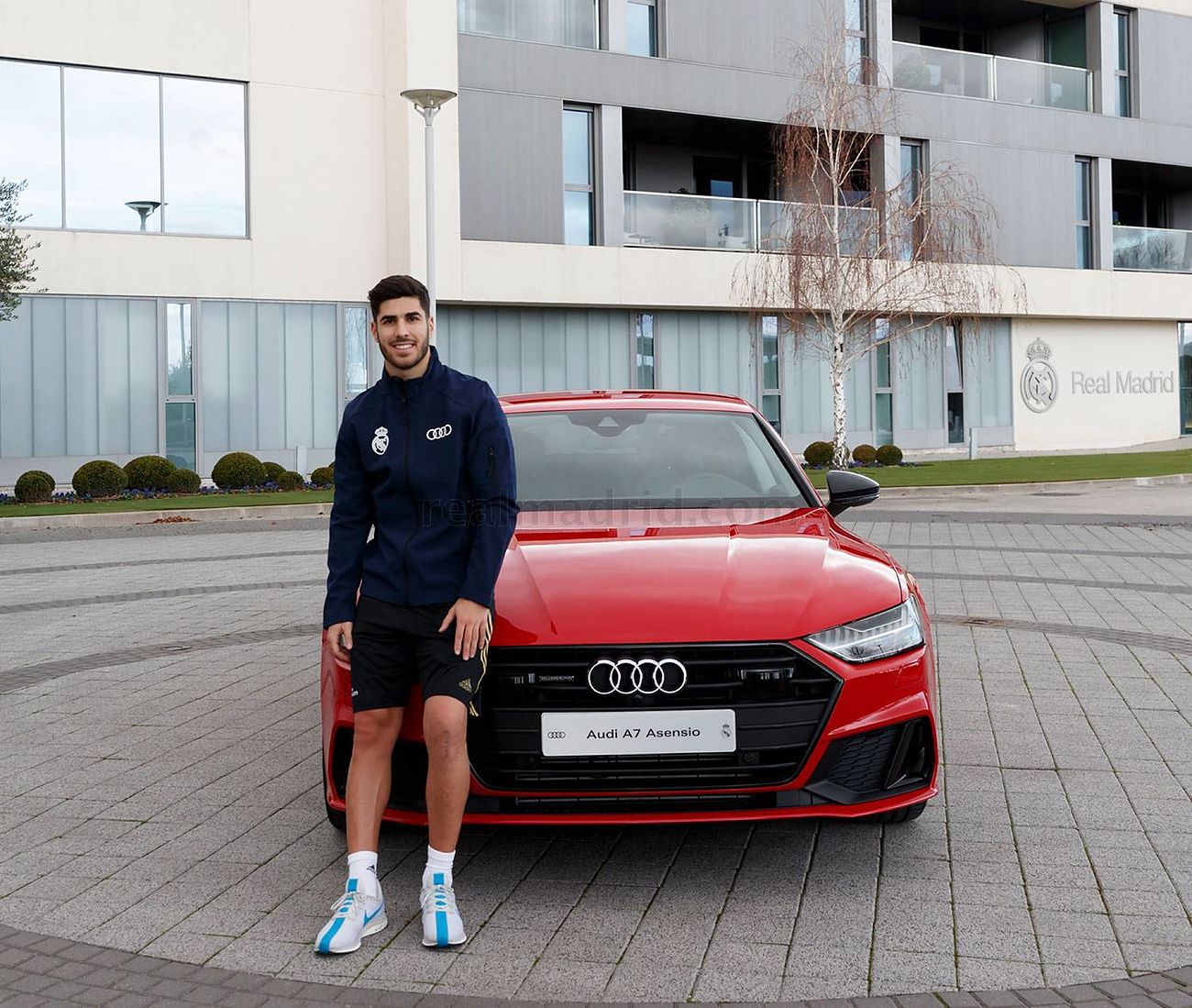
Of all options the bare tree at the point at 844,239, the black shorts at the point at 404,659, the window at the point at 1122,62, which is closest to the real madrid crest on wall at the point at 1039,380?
the bare tree at the point at 844,239

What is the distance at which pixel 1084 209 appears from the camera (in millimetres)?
35438

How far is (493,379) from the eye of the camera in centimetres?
2836

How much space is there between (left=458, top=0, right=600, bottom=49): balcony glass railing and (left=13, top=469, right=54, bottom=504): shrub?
12.4 metres

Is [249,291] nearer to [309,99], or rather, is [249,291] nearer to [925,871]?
[309,99]

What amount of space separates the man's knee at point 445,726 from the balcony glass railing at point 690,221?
1022 inches

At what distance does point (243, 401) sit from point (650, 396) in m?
21.3

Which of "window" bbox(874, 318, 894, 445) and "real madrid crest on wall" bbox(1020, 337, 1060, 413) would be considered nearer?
"window" bbox(874, 318, 894, 445)

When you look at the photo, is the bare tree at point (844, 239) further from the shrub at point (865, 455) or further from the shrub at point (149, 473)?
the shrub at point (149, 473)

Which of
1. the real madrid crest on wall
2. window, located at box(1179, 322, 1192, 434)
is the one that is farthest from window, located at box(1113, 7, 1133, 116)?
the real madrid crest on wall

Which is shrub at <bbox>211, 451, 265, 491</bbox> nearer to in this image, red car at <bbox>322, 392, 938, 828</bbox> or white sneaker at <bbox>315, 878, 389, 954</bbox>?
Result: red car at <bbox>322, 392, 938, 828</bbox>

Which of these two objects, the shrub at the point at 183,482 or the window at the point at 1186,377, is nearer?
the shrub at the point at 183,482

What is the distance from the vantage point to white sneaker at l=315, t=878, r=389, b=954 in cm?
350

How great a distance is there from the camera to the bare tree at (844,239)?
26.5 metres

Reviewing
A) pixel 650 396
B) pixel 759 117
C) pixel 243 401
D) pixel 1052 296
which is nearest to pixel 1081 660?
pixel 650 396
